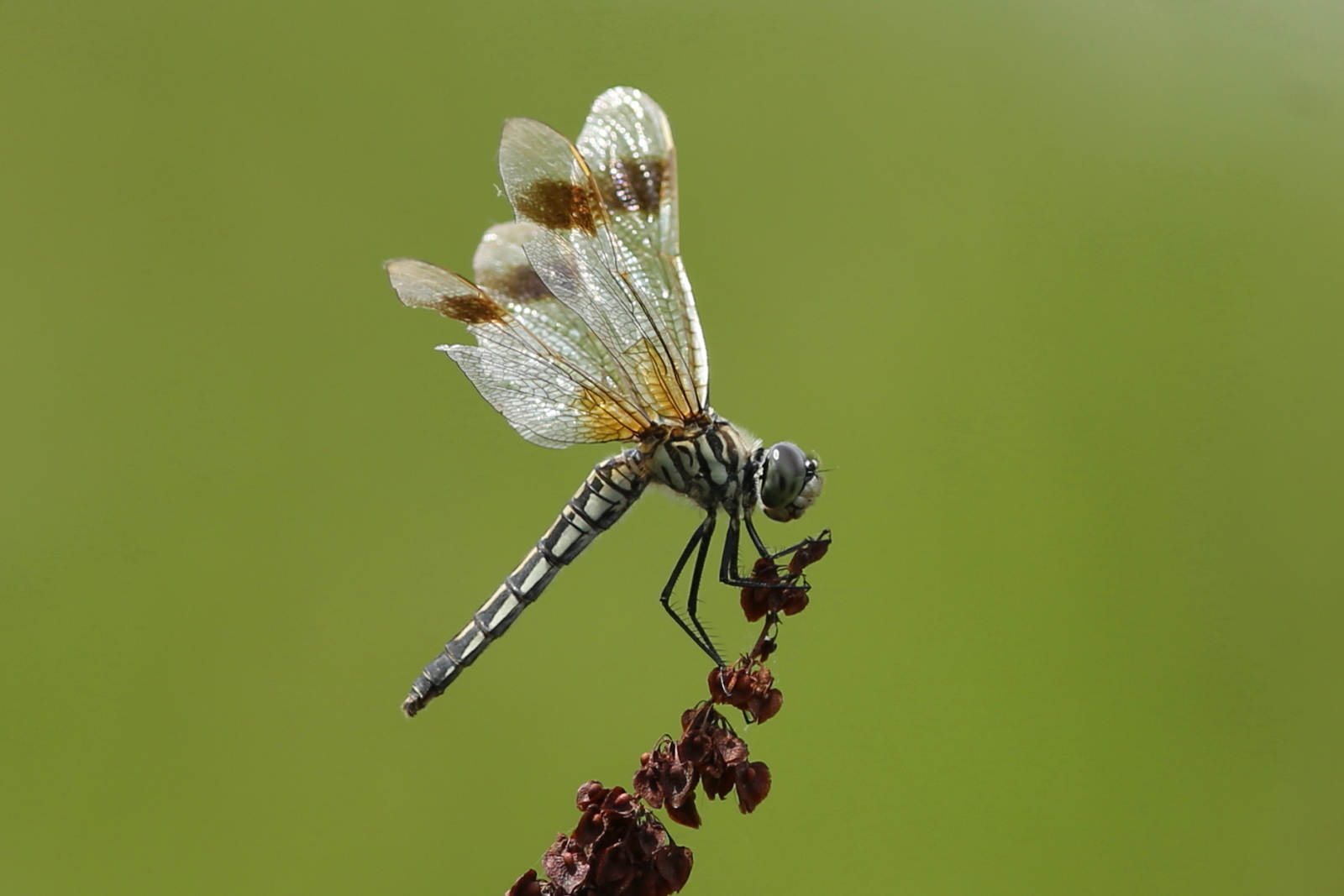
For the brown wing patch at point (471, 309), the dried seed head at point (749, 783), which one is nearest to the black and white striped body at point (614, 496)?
the brown wing patch at point (471, 309)

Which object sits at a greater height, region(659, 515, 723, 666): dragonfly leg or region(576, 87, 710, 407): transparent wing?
region(576, 87, 710, 407): transparent wing

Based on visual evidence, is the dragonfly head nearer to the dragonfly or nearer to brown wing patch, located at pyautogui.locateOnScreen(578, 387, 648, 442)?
the dragonfly

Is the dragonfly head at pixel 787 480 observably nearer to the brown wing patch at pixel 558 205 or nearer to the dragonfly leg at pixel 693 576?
the dragonfly leg at pixel 693 576

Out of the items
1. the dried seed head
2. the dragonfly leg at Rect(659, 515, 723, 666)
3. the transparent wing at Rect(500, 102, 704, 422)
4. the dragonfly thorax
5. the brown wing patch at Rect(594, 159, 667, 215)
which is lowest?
the dried seed head

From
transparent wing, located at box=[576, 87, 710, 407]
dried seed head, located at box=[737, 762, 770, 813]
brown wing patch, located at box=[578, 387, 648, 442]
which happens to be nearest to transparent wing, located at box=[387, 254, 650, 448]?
brown wing patch, located at box=[578, 387, 648, 442]

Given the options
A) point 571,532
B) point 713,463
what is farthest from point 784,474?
point 571,532

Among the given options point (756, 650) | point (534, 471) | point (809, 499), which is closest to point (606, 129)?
point (809, 499)
